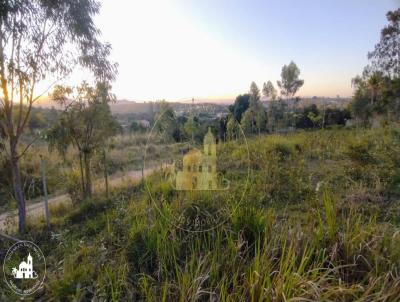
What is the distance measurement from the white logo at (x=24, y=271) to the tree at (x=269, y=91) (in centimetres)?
1778

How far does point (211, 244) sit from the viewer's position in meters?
2.46

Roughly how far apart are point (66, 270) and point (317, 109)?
23831mm

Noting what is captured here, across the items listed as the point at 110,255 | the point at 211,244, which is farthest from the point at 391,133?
the point at 110,255

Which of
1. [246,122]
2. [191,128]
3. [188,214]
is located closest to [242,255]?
[188,214]

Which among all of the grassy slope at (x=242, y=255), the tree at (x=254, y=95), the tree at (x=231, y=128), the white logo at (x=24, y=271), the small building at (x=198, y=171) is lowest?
the white logo at (x=24, y=271)

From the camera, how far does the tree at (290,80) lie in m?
22.8

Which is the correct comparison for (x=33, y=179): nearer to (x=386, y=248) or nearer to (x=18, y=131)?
(x=18, y=131)

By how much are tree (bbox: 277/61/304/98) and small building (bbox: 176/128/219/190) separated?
21.8m

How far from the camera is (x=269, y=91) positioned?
1942cm

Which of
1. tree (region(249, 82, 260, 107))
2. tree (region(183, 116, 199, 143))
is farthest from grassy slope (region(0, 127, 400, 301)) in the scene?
tree (region(249, 82, 260, 107))

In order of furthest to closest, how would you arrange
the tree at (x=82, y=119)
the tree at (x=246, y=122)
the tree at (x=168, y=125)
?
1. the tree at (x=246, y=122)
2. the tree at (x=82, y=119)
3. the tree at (x=168, y=125)

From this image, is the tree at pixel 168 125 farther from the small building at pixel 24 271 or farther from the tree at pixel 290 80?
the tree at pixel 290 80

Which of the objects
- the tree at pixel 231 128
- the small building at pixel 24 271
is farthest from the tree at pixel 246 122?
the small building at pixel 24 271

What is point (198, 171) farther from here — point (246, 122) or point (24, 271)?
point (246, 122)
